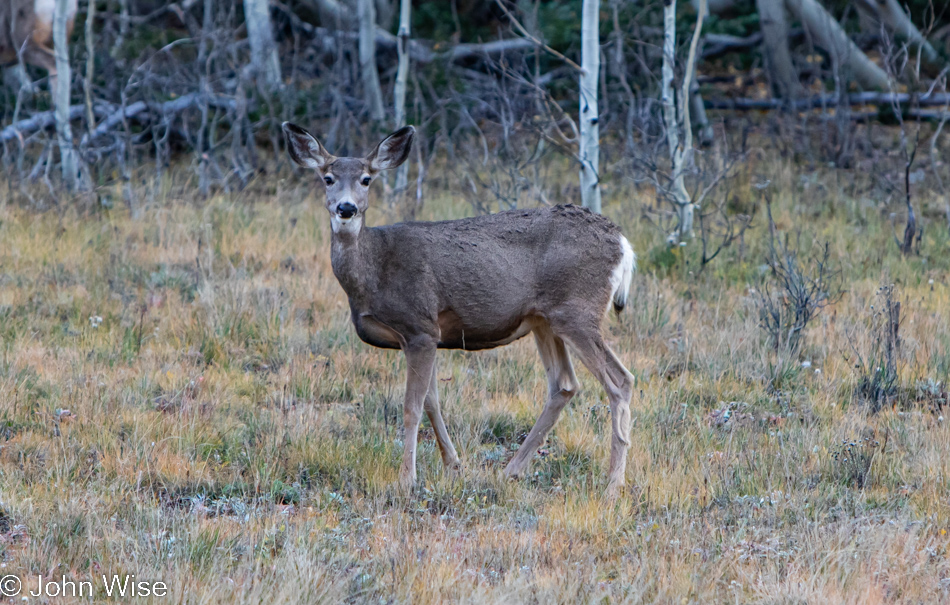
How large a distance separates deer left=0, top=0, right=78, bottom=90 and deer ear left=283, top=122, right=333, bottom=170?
7.18 metres

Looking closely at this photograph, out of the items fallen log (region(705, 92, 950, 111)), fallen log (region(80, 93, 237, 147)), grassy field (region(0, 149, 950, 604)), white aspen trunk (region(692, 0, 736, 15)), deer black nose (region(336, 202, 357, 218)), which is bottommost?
grassy field (region(0, 149, 950, 604))

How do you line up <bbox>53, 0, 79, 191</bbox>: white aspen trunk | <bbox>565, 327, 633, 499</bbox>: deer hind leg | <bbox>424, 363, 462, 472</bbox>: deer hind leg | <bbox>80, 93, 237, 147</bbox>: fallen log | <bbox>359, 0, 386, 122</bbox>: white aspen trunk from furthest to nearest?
<bbox>359, 0, 386, 122</bbox>: white aspen trunk < <bbox>80, 93, 237, 147</bbox>: fallen log < <bbox>53, 0, 79, 191</bbox>: white aspen trunk < <bbox>424, 363, 462, 472</bbox>: deer hind leg < <bbox>565, 327, 633, 499</bbox>: deer hind leg

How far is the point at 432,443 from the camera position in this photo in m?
5.66

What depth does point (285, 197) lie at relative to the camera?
36.1ft

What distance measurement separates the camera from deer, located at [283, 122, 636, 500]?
5.08 m

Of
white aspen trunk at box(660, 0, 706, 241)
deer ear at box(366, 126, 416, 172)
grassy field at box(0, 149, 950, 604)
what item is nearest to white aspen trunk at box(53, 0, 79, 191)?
grassy field at box(0, 149, 950, 604)

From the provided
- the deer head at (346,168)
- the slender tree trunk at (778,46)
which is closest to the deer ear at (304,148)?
the deer head at (346,168)

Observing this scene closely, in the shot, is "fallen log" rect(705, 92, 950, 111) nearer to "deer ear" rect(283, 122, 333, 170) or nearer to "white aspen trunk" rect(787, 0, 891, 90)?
"white aspen trunk" rect(787, 0, 891, 90)

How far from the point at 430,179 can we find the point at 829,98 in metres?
5.97

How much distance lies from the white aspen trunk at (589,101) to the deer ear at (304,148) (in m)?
3.16

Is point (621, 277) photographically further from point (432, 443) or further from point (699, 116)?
point (699, 116)

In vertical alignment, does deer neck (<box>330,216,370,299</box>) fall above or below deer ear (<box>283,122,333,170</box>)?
below

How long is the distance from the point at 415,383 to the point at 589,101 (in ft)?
13.0

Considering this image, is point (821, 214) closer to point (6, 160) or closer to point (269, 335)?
point (269, 335)
